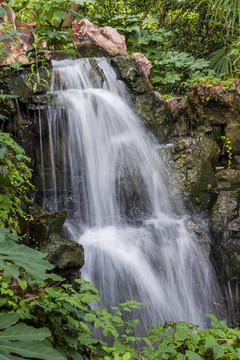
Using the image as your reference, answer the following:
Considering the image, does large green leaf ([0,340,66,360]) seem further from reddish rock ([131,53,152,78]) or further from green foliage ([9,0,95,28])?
reddish rock ([131,53,152,78])

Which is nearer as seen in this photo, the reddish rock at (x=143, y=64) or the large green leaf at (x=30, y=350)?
the large green leaf at (x=30, y=350)

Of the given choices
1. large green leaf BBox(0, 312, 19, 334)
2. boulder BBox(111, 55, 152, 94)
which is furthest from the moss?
large green leaf BBox(0, 312, 19, 334)

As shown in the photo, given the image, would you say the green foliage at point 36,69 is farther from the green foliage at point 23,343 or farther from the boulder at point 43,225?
the green foliage at point 23,343

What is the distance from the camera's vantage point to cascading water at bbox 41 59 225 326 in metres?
3.76

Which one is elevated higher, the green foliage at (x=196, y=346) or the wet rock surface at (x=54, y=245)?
the wet rock surface at (x=54, y=245)

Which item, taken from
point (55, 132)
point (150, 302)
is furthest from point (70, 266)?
point (55, 132)

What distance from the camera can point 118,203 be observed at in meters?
4.86

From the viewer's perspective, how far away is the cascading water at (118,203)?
3764 mm

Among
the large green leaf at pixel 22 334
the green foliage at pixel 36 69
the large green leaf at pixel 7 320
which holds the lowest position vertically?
the large green leaf at pixel 22 334

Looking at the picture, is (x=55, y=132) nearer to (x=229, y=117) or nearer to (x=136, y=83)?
(x=136, y=83)

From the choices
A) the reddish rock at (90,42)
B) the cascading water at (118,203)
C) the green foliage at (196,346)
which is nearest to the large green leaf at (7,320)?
the green foliage at (196,346)

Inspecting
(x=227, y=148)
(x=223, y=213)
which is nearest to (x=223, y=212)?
(x=223, y=213)

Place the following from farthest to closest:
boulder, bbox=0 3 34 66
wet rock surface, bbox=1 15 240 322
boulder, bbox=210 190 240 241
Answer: boulder, bbox=0 3 34 66 < boulder, bbox=210 190 240 241 < wet rock surface, bbox=1 15 240 322

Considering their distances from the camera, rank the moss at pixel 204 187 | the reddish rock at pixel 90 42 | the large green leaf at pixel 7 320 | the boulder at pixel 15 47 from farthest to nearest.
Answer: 1. the reddish rock at pixel 90 42
2. the moss at pixel 204 187
3. the boulder at pixel 15 47
4. the large green leaf at pixel 7 320
